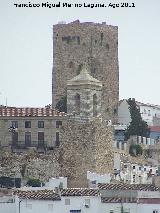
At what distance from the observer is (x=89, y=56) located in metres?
95.3

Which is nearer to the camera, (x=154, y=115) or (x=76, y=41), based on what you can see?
(x=76, y=41)

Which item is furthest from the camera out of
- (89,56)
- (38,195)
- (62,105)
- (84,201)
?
(89,56)

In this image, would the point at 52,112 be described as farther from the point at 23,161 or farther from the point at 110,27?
the point at 110,27

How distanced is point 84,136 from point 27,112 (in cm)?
700

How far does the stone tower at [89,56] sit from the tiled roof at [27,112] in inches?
552

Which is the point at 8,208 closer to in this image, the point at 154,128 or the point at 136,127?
the point at 136,127

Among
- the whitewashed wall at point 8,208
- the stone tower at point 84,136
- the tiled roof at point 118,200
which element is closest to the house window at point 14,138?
the stone tower at point 84,136

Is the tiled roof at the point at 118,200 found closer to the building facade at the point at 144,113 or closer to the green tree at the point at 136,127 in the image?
the green tree at the point at 136,127

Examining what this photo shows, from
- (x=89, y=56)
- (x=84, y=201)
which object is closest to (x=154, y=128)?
(x=89, y=56)

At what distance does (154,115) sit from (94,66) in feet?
37.0

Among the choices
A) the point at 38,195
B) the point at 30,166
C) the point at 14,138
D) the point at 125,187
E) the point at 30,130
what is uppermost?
the point at 30,130

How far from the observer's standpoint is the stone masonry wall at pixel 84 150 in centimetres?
7238

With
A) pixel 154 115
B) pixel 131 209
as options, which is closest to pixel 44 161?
pixel 131 209

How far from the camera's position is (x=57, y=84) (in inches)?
3698
